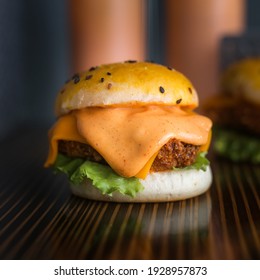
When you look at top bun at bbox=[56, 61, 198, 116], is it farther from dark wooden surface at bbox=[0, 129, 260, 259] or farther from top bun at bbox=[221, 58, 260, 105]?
top bun at bbox=[221, 58, 260, 105]

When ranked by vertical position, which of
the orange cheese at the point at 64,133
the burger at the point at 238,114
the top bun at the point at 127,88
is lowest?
the burger at the point at 238,114

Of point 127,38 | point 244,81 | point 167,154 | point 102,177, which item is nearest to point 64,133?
point 102,177

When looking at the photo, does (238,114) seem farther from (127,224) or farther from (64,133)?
(127,224)

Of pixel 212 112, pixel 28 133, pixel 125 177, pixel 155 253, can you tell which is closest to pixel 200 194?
pixel 125 177

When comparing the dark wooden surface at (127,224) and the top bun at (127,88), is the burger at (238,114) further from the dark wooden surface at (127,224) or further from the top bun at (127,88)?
the top bun at (127,88)

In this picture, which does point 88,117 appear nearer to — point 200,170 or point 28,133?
point 200,170

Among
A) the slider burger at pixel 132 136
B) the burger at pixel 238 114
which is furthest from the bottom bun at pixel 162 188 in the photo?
the burger at pixel 238 114
